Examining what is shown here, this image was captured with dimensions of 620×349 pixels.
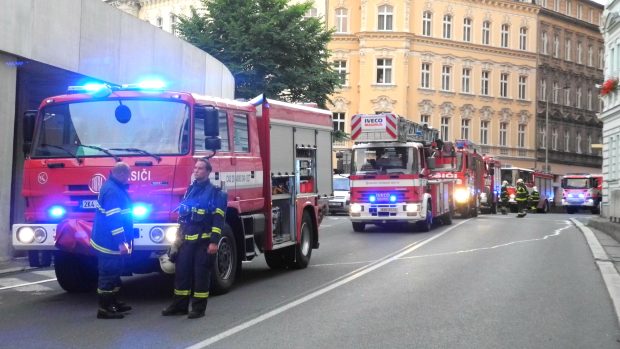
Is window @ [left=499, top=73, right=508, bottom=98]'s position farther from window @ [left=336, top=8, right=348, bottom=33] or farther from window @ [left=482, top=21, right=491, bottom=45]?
window @ [left=336, top=8, right=348, bottom=33]

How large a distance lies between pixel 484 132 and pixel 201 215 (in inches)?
2153

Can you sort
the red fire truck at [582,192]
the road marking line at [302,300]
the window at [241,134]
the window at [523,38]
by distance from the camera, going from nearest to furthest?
the road marking line at [302,300]
the window at [241,134]
the red fire truck at [582,192]
the window at [523,38]

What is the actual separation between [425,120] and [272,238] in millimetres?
47105

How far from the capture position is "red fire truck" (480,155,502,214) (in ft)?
124

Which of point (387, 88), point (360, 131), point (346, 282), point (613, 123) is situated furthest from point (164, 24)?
point (346, 282)

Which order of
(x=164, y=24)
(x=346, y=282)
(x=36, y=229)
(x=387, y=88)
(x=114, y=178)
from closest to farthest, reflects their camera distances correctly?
(x=114, y=178) < (x=36, y=229) < (x=346, y=282) < (x=387, y=88) < (x=164, y=24)

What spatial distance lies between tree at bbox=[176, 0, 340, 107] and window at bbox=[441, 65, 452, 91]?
87.7 ft

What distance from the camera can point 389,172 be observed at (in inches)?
856

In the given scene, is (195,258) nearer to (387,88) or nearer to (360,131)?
(360,131)

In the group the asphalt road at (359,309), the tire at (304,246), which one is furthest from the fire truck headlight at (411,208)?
the tire at (304,246)

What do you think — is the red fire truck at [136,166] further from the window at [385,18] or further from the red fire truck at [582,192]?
the window at [385,18]

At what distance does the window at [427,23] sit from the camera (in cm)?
5734

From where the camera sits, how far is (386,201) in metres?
21.9

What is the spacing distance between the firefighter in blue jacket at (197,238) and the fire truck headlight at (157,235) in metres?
0.34
